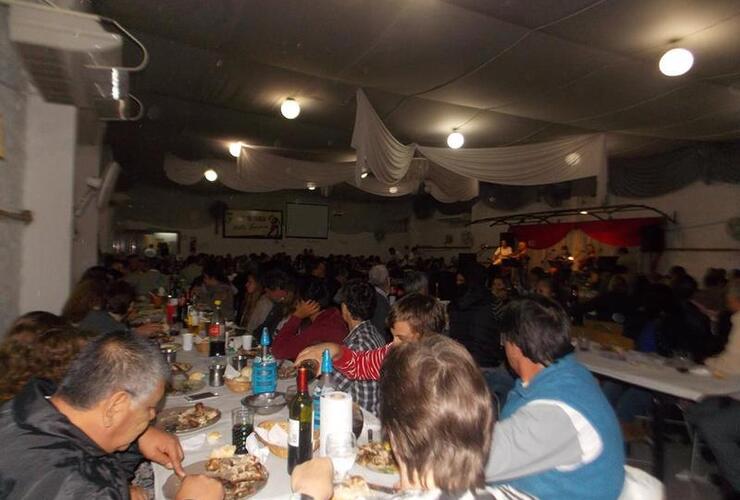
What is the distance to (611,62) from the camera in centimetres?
416

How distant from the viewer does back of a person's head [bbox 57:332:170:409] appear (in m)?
1.31

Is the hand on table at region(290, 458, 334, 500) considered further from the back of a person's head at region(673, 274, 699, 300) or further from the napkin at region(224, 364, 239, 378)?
the back of a person's head at region(673, 274, 699, 300)

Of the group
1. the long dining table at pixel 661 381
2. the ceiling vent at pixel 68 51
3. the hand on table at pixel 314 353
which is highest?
the ceiling vent at pixel 68 51

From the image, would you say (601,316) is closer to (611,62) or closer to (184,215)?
(611,62)

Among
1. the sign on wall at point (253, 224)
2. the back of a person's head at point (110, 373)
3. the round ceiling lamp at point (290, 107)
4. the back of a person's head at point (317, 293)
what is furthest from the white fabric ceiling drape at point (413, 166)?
the sign on wall at point (253, 224)

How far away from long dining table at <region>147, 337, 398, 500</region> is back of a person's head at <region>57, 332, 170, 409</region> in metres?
0.46

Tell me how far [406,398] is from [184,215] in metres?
15.5

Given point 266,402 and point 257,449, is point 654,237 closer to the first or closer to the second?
point 266,402

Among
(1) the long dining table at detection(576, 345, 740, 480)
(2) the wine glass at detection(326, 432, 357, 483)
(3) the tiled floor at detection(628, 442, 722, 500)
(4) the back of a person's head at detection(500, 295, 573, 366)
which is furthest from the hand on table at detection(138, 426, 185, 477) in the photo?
(3) the tiled floor at detection(628, 442, 722, 500)

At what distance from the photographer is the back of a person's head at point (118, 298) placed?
3.70m

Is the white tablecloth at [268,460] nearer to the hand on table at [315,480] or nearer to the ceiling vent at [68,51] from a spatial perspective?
the hand on table at [315,480]

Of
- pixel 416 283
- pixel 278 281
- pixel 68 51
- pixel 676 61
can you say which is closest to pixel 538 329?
pixel 278 281

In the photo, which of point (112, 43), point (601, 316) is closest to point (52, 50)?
point (112, 43)

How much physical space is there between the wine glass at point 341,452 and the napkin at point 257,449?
39 centimetres
